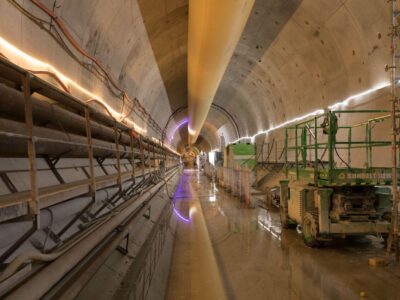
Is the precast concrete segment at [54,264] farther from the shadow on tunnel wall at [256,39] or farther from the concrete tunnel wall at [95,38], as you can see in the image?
the shadow on tunnel wall at [256,39]

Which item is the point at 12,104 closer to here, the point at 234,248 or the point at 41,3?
the point at 41,3

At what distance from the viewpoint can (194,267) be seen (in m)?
4.84

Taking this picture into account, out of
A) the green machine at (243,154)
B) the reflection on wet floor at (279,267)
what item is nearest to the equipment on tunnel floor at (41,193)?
the reflection on wet floor at (279,267)

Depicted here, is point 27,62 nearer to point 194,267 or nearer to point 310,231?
point 194,267

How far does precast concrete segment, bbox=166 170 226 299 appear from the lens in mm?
3914

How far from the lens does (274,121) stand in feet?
46.3

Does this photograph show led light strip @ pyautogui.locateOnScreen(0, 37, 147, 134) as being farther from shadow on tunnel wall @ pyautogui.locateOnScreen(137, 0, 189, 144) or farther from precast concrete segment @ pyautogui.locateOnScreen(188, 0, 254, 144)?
shadow on tunnel wall @ pyautogui.locateOnScreen(137, 0, 189, 144)

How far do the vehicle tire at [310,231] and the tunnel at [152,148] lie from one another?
33 millimetres

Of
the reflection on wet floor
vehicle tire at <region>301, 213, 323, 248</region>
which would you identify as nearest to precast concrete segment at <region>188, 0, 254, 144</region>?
vehicle tire at <region>301, 213, 323, 248</region>

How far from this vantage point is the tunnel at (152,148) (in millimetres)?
2396

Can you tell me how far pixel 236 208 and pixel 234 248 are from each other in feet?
15.3

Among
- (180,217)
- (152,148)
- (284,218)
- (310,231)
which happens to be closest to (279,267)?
(310,231)

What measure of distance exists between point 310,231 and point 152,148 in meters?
6.50

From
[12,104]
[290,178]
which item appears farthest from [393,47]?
[12,104]
